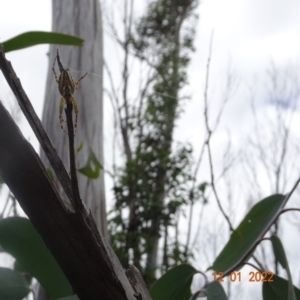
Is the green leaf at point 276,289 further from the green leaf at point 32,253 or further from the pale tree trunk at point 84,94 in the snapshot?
the pale tree trunk at point 84,94

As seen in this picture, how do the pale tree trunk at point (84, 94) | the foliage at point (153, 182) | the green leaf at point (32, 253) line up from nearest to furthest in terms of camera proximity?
1. the green leaf at point (32, 253)
2. the pale tree trunk at point (84, 94)
3. the foliage at point (153, 182)

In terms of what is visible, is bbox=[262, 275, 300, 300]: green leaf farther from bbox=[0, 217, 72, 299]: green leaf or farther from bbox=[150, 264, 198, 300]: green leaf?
bbox=[0, 217, 72, 299]: green leaf

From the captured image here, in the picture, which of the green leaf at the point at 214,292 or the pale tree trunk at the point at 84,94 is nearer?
the green leaf at the point at 214,292

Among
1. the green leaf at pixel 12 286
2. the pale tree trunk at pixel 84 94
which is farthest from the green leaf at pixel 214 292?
the pale tree trunk at pixel 84 94

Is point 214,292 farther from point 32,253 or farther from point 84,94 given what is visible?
point 84,94

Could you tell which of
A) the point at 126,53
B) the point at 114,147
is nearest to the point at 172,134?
the point at 114,147

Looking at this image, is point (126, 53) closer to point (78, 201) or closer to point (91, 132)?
point (91, 132)
